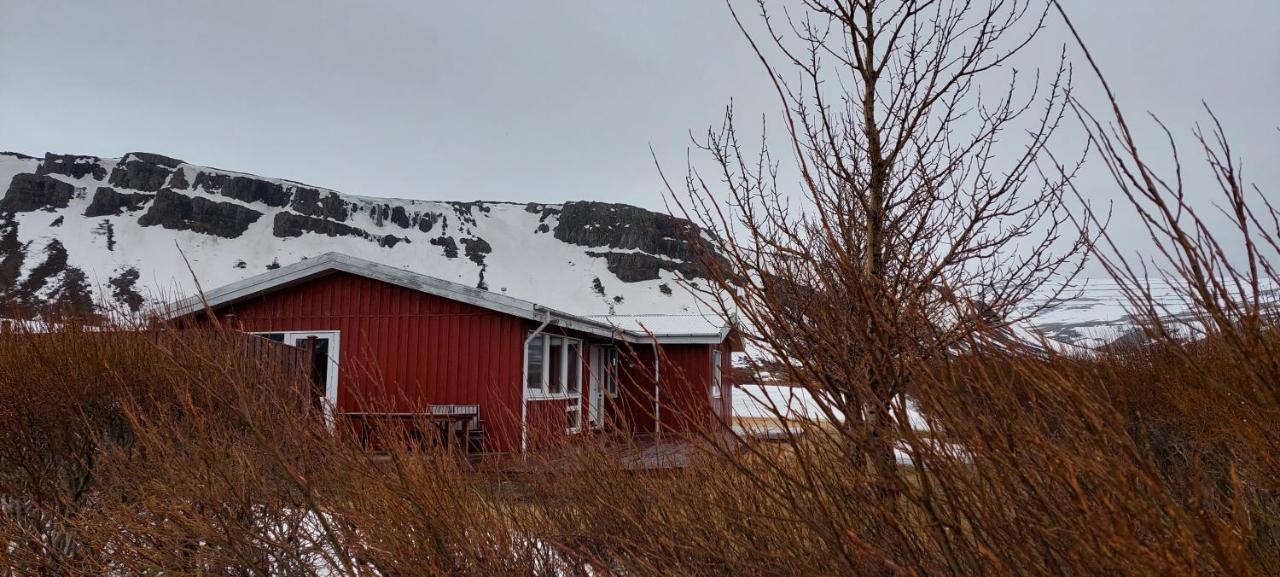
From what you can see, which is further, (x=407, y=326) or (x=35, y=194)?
(x=35, y=194)

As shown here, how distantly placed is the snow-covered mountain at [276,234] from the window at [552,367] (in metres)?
70.8

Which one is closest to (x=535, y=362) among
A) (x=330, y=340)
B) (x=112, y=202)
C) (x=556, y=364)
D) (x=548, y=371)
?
(x=548, y=371)

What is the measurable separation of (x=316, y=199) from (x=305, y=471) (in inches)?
5012

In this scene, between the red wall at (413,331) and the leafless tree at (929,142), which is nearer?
the leafless tree at (929,142)

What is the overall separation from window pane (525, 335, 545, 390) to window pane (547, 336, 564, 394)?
57 centimetres

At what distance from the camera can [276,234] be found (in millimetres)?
109250

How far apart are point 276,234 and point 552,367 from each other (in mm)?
109613

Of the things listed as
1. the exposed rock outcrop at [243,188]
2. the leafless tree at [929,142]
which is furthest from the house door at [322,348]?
the exposed rock outcrop at [243,188]

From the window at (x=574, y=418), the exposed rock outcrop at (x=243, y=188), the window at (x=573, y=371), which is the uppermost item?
the exposed rock outcrop at (x=243, y=188)

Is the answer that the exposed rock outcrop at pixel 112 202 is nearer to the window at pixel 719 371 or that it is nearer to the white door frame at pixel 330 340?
the white door frame at pixel 330 340

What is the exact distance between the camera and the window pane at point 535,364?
12320 mm

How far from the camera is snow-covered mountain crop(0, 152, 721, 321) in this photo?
297 ft

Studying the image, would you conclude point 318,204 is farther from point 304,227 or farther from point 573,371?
point 573,371

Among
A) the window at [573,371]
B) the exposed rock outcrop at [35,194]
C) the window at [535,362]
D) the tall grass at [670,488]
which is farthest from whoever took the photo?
the exposed rock outcrop at [35,194]
